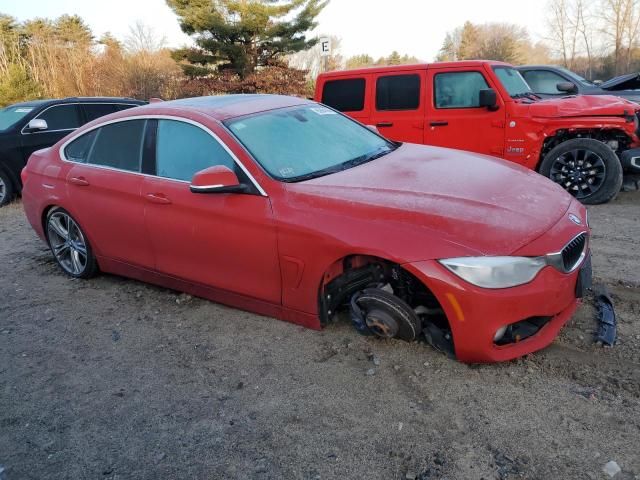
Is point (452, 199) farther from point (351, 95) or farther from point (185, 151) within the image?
point (351, 95)

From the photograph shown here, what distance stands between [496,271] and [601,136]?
4911 millimetres

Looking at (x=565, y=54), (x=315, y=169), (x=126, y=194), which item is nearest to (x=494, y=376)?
(x=315, y=169)

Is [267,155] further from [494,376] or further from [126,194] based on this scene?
[494,376]

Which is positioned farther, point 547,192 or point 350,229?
point 547,192

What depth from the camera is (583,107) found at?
6.48 m

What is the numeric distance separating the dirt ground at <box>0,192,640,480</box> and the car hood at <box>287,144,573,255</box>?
78 cm

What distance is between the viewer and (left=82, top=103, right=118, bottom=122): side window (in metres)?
9.48

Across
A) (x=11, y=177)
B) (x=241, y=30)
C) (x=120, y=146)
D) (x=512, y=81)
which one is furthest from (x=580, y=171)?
(x=241, y=30)

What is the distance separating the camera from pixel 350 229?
3049 millimetres

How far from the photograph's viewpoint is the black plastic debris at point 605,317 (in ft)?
10.3

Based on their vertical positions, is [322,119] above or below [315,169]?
above

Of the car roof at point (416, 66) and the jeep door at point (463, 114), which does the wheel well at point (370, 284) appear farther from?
the car roof at point (416, 66)

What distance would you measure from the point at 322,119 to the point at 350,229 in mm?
1511

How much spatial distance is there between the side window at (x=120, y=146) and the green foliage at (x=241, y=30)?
22685 millimetres
